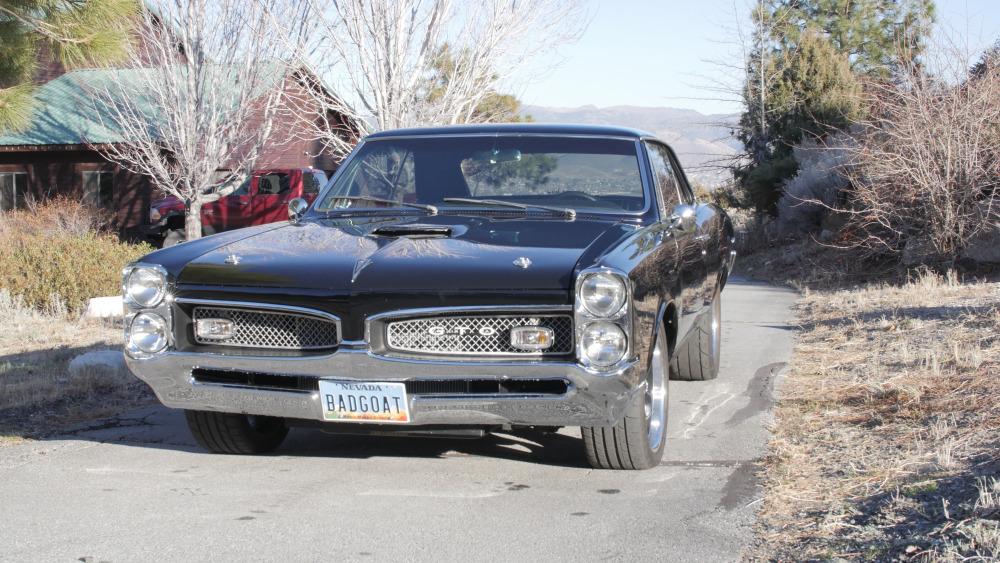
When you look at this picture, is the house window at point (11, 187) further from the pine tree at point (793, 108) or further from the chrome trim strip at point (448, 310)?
the chrome trim strip at point (448, 310)

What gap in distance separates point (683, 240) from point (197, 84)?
1359 cm

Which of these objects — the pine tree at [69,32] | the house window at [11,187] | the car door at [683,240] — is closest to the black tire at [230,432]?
the car door at [683,240]

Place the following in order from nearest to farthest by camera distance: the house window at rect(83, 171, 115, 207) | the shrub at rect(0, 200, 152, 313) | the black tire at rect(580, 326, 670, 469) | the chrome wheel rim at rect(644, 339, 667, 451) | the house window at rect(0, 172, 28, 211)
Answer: the black tire at rect(580, 326, 670, 469) < the chrome wheel rim at rect(644, 339, 667, 451) < the shrub at rect(0, 200, 152, 313) < the house window at rect(83, 171, 115, 207) < the house window at rect(0, 172, 28, 211)

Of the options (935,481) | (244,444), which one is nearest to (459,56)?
(244,444)

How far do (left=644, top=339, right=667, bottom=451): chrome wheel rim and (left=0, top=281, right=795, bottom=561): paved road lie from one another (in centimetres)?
16

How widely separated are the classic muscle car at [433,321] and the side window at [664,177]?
0.16 meters

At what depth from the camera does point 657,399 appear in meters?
5.37

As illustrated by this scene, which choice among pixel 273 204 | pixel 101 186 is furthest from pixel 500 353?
pixel 101 186

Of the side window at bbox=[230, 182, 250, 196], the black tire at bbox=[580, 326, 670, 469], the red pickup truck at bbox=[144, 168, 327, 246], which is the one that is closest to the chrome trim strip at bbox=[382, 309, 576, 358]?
the black tire at bbox=[580, 326, 670, 469]

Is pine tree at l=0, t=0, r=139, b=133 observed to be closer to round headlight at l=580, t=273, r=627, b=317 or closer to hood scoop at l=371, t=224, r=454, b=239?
hood scoop at l=371, t=224, r=454, b=239

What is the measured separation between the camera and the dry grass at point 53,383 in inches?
263

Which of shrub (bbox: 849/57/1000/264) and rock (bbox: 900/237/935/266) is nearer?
shrub (bbox: 849/57/1000/264)

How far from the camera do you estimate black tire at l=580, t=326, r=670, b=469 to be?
16.3ft

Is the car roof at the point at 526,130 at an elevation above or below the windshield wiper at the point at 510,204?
above
